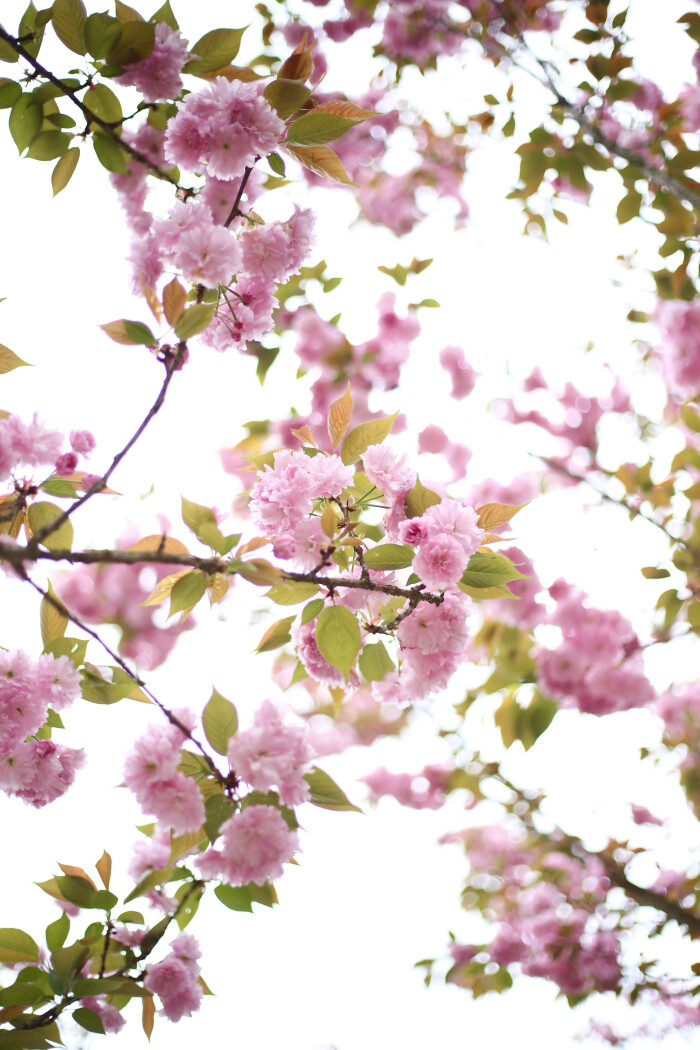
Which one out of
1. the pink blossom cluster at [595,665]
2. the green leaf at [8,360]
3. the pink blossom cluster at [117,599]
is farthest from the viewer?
the pink blossom cluster at [117,599]

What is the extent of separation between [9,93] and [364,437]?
94 centimetres

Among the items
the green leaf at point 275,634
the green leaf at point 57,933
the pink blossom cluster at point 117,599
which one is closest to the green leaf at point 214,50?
the green leaf at point 275,634

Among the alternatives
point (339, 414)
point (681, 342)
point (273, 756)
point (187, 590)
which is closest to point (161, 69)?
point (339, 414)

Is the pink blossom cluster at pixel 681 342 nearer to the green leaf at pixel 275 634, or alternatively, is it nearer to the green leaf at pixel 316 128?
the green leaf at pixel 316 128

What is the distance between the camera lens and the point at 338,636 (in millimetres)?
1015

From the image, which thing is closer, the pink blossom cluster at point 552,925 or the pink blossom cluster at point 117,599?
the pink blossom cluster at point 552,925

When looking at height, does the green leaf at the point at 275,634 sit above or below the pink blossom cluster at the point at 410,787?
below

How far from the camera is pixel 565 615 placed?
244cm

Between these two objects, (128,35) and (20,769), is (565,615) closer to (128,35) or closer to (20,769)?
(20,769)

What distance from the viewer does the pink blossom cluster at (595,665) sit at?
86.6 inches

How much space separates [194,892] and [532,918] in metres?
2.86

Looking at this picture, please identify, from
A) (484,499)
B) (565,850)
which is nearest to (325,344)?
(484,499)

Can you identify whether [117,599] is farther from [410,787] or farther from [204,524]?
[204,524]

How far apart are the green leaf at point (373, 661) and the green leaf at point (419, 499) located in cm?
27
